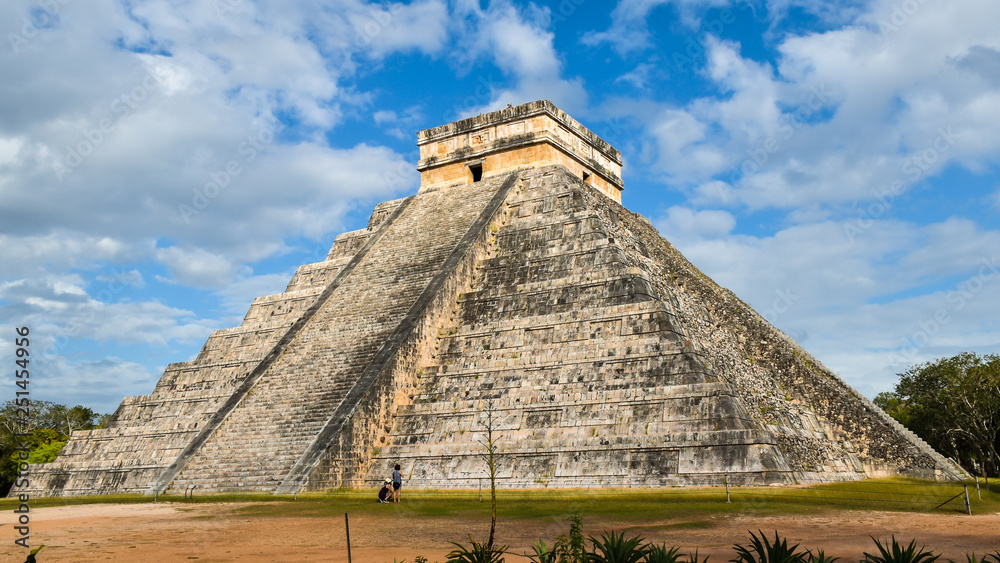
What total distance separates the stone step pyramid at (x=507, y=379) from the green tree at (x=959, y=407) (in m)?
11.5

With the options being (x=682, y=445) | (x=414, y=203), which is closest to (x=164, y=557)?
(x=682, y=445)

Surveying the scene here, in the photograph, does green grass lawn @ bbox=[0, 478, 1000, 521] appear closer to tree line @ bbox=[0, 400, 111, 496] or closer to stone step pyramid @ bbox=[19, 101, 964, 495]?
stone step pyramid @ bbox=[19, 101, 964, 495]

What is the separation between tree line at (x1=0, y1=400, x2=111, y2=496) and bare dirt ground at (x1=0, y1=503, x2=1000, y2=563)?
6.18 m

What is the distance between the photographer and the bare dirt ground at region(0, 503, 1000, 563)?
7.79 m

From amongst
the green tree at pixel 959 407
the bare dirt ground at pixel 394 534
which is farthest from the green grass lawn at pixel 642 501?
the green tree at pixel 959 407

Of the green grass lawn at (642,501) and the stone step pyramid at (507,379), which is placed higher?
the stone step pyramid at (507,379)

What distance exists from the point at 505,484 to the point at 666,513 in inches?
141

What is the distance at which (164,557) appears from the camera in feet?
25.7

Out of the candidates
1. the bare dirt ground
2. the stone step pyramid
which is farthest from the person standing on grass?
the bare dirt ground

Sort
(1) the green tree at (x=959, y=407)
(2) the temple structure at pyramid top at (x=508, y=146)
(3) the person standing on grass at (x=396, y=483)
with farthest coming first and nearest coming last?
1. (1) the green tree at (x=959, y=407)
2. (2) the temple structure at pyramid top at (x=508, y=146)
3. (3) the person standing on grass at (x=396, y=483)

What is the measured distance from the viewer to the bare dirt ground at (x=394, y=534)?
779 cm

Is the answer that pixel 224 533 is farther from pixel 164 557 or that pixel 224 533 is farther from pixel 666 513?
pixel 666 513

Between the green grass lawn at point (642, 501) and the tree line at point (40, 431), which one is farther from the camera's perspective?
the tree line at point (40, 431)

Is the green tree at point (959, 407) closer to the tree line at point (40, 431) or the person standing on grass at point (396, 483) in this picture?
the person standing on grass at point (396, 483)
